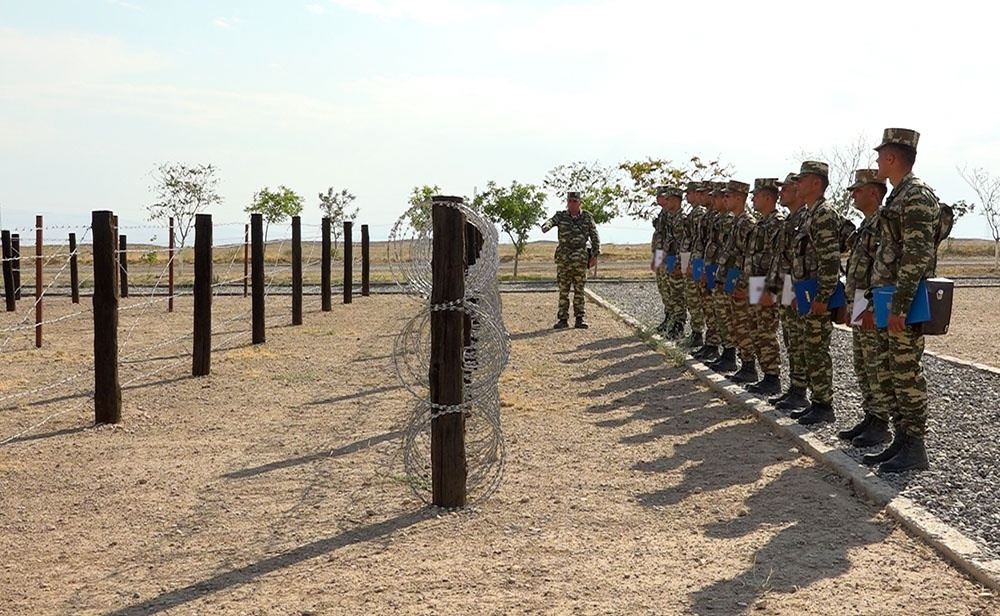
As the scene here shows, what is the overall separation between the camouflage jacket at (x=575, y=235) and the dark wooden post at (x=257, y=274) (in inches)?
160

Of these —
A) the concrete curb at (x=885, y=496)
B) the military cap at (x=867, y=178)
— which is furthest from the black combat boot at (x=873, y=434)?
the military cap at (x=867, y=178)

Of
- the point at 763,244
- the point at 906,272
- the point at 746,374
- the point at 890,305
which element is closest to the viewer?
the point at 906,272

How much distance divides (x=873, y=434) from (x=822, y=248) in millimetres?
1473

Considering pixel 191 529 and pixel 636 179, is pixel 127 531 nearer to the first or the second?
pixel 191 529

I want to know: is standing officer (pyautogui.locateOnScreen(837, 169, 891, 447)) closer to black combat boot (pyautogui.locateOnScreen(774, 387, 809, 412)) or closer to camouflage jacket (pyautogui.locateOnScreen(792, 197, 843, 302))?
camouflage jacket (pyautogui.locateOnScreen(792, 197, 843, 302))

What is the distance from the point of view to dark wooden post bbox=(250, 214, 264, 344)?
→ 13.2m

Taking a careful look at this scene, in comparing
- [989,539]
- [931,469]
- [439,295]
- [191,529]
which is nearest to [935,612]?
[989,539]

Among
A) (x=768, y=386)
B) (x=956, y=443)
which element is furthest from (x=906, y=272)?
(x=768, y=386)

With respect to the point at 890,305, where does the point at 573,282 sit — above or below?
below

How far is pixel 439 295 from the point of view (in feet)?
19.0

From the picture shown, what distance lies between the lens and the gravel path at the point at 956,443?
5.59 metres

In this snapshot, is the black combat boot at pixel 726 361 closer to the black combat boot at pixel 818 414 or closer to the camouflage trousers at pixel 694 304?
the camouflage trousers at pixel 694 304

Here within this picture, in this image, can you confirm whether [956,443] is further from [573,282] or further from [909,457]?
[573,282]

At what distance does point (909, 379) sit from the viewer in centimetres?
642
